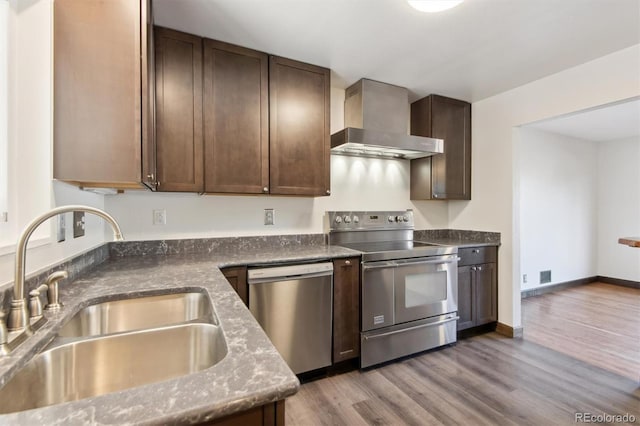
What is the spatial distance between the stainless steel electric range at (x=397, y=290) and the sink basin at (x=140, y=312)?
4.36 feet

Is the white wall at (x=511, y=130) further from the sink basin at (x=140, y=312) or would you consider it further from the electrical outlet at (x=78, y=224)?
the electrical outlet at (x=78, y=224)

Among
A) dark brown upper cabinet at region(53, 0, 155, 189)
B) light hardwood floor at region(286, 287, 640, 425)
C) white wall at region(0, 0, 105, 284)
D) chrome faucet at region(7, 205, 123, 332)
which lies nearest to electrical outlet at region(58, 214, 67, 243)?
white wall at region(0, 0, 105, 284)

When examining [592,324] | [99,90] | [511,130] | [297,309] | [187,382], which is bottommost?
[592,324]

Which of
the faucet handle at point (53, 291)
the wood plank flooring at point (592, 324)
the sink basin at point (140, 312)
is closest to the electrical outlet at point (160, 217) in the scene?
the sink basin at point (140, 312)

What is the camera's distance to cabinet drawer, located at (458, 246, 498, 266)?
9.25 feet

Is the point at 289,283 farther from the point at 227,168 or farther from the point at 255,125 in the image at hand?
the point at 255,125

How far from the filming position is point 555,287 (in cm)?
453

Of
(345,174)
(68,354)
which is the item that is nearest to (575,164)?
(345,174)

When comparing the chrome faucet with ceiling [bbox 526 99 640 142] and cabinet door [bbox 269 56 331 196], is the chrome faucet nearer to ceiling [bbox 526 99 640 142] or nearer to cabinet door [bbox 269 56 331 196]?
cabinet door [bbox 269 56 331 196]

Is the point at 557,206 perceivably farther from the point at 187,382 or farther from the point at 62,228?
the point at 62,228

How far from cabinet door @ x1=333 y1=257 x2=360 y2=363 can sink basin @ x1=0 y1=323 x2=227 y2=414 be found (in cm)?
137

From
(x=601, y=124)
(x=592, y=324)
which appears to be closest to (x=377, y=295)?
(x=592, y=324)

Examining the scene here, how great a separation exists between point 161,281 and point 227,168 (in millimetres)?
972

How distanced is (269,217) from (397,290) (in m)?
1.24
